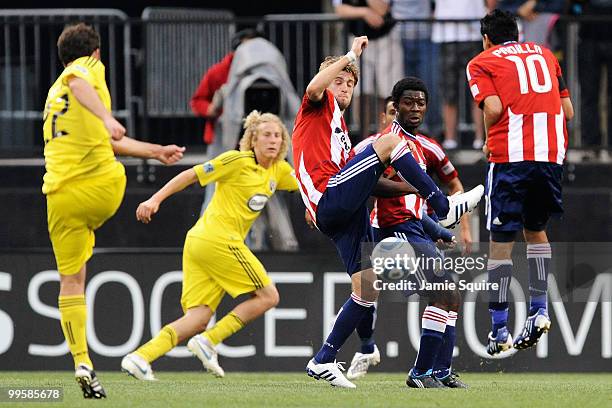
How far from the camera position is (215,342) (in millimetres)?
11625

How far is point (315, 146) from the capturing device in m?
10.1

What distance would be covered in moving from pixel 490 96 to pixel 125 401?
3.40m

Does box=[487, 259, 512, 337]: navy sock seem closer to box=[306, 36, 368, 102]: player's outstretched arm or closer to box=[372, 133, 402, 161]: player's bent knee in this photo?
box=[372, 133, 402, 161]: player's bent knee

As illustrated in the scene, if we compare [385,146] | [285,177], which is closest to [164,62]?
[285,177]

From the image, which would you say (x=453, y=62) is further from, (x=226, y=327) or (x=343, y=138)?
(x=343, y=138)

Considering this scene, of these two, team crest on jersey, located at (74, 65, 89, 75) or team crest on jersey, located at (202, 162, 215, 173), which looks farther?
team crest on jersey, located at (202, 162, 215, 173)

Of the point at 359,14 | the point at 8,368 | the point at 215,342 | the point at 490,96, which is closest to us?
the point at 490,96

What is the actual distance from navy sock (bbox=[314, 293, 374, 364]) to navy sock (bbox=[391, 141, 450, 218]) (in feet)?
2.87

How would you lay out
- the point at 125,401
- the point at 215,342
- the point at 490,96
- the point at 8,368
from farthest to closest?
1. the point at 8,368
2. the point at 215,342
3. the point at 490,96
4. the point at 125,401

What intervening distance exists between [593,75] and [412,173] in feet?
17.2

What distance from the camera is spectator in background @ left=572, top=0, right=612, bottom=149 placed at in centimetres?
1422

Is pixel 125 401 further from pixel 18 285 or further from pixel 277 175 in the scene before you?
pixel 18 285

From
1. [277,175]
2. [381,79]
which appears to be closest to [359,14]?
[381,79]

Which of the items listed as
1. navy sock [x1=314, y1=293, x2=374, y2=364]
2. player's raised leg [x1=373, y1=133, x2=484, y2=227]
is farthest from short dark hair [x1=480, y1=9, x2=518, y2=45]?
navy sock [x1=314, y1=293, x2=374, y2=364]
